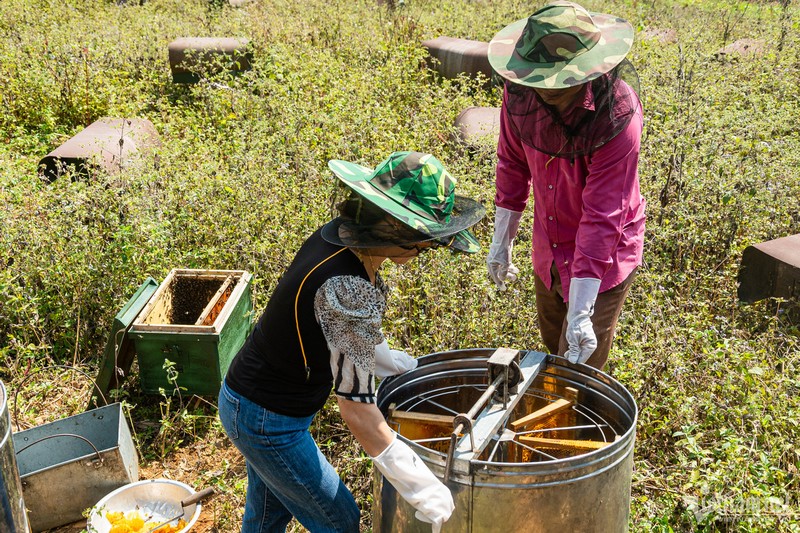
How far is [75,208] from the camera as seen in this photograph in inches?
191

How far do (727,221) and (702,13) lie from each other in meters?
8.66

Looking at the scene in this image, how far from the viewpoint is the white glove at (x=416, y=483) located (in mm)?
1877

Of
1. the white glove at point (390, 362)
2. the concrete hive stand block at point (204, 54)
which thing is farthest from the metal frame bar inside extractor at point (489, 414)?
the concrete hive stand block at point (204, 54)

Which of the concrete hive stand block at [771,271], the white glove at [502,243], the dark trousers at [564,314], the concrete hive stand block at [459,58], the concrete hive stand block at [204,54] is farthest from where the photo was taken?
the concrete hive stand block at [204,54]

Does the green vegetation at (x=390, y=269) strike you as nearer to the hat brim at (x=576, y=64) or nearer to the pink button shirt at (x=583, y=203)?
the pink button shirt at (x=583, y=203)

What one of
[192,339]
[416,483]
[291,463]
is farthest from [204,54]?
[416,483]

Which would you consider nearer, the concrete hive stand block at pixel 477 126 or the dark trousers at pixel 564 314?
the dark trousers at pixel 564 314

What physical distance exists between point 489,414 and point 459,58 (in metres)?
6.35

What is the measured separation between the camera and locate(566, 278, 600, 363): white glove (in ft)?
8.45

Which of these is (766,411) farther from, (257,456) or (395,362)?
(257,456)

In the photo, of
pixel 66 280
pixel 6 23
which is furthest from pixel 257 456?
pixel 6 23

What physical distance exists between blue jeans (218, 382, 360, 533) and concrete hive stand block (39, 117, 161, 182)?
3.53 metres

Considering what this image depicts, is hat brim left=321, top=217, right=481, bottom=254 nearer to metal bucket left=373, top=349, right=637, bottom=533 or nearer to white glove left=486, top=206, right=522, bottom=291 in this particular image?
metal bucket left=373, top=349, right=637, bottom=533

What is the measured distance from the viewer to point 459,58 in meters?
7.92
